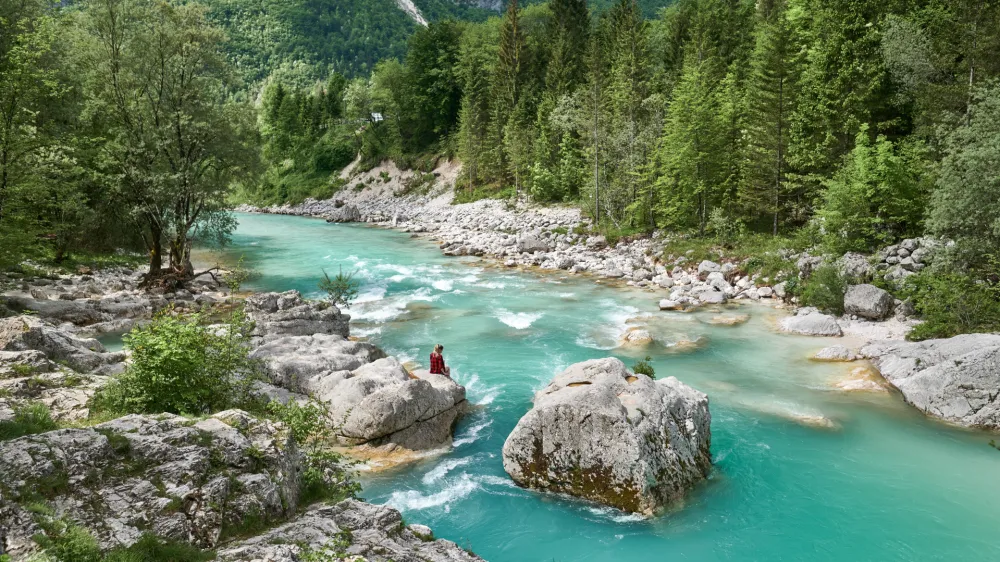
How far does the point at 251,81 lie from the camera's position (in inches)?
6280

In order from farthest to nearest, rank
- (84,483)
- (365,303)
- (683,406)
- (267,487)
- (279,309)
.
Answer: (365,303), (279,309), (683,406), (267,487), (84,483)

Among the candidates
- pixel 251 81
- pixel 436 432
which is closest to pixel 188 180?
pixel 436 432

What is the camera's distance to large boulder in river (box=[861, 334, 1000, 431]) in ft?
44.3

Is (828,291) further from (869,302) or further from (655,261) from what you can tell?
(655,261)

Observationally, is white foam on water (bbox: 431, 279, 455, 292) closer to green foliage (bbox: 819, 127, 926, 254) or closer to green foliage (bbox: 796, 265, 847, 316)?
green foliage (bbox: 796, 265, 847, 316)

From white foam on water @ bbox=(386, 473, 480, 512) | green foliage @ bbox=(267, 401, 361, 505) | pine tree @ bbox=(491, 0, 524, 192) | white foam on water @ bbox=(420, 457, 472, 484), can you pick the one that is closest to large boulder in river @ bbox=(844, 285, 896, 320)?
white foam on water @ bbox=(420, 457, 472, 484)

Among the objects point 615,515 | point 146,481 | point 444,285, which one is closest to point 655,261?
point 444,285

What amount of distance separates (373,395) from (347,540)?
6.53m

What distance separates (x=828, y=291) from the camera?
22.0m

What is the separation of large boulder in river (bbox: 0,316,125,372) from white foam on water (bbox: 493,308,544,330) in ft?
43.8

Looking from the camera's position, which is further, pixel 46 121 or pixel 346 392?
pixel 46 121

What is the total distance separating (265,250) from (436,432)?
3478 cm

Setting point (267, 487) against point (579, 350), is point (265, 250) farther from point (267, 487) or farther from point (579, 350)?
point (267, 487)

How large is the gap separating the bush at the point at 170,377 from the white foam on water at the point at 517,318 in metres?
13.9
